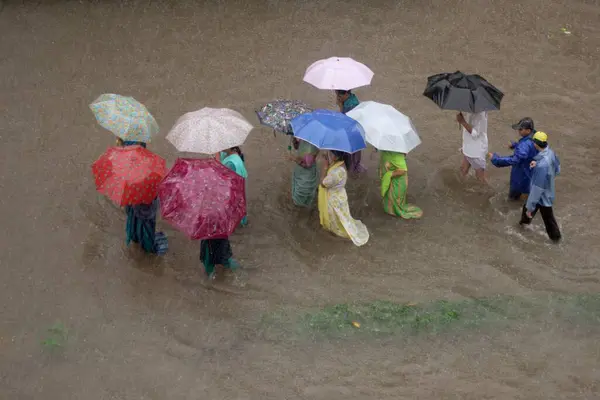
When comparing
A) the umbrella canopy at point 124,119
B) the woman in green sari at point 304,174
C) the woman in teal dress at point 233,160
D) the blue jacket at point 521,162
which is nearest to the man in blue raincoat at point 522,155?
the blue jacket at point 521,162

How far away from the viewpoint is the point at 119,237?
8180 mm

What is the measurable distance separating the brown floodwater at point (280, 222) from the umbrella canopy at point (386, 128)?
103cm

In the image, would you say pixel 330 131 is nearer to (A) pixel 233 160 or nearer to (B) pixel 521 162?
(A) pixel 233 160

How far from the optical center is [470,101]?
813cm

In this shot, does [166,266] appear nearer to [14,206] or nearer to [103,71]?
[14,206]

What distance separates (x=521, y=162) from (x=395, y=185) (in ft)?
4.94

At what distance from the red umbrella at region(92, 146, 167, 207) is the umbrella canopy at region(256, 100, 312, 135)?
142 centimetres

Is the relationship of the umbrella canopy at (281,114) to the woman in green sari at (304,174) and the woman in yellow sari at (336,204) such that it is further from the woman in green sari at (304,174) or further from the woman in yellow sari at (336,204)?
the woman in yellow sari at (336,204)

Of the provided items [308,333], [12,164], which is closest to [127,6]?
[12,164]

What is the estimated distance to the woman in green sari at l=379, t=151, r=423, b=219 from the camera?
821cm

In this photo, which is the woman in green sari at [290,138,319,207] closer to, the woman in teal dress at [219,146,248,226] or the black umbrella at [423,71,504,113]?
the woman in teal dress at [219,146,248,226]

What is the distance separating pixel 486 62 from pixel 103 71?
20.4ft

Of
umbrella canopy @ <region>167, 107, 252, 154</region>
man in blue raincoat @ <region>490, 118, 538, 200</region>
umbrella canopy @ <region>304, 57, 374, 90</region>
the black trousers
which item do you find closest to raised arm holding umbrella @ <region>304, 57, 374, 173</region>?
umbrella canopy @ <region>304, 57, 374, 90</region>

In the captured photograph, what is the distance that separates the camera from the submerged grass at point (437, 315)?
711cm
